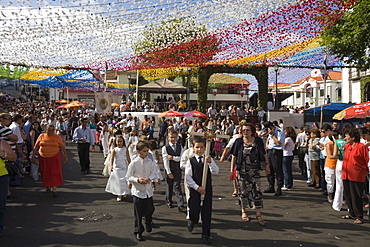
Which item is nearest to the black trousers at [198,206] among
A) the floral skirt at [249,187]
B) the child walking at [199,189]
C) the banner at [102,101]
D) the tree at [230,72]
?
the child walking at [199,189]

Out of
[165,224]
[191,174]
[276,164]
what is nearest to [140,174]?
[191,174]

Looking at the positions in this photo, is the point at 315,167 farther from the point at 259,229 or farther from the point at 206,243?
the point at 206,243

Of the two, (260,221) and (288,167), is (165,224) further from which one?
(288,167)

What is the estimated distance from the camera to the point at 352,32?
10.2 meters

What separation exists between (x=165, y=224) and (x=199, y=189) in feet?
4.46

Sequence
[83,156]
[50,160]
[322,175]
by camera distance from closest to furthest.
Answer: [50,160]
[322,175]
[83,156]

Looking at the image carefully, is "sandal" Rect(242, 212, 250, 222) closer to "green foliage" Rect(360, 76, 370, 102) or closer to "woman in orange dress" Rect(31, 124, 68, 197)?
"woman in orange dress" Rect(31, 124, 68, 197)

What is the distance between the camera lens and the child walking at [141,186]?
5.43 metres

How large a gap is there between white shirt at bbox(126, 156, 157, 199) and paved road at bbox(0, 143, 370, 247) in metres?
0.70

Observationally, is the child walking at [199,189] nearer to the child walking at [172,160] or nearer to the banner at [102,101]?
the child walking at [172,160]

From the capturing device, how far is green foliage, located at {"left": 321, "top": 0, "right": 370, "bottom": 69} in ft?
32.8

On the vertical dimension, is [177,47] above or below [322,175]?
above

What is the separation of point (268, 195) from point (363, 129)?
2756mm

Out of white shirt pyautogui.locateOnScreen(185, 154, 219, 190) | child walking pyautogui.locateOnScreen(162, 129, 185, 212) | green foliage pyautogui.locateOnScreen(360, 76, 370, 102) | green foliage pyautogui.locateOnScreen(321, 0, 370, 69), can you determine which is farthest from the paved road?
green foliage pyautogui.locateOnScreen(360, 76, 370, 102)
